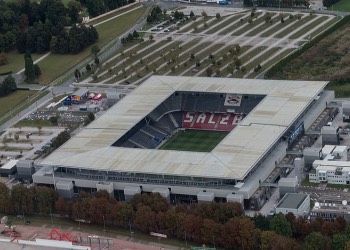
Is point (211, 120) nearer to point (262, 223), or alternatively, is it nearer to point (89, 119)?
point (89, 119)

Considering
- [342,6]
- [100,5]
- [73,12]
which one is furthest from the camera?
[100,5]

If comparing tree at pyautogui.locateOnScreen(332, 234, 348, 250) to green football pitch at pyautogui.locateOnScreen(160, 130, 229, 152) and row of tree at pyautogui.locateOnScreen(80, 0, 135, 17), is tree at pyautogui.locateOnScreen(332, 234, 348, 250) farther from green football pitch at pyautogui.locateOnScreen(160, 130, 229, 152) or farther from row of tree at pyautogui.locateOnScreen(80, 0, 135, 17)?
row of tree at pyautogui.locateOnScreen(80, 0, 135, 17)

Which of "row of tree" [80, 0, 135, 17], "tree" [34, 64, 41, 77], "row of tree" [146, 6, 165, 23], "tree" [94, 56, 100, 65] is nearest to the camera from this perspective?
"tree" [34, 64, 41, 77]

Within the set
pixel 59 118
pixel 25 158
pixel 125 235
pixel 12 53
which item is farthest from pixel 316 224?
pixel 12 53

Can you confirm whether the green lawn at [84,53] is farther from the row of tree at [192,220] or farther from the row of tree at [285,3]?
the row of tree at [192,220]

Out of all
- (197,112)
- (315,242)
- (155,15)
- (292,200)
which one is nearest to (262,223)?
(315,242)

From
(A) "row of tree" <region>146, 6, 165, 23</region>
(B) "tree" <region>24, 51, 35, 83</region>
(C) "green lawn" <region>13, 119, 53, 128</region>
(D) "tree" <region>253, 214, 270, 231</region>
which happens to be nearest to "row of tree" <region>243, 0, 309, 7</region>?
(A) "row of tree" <region>146, 6, 165, 23</region>
